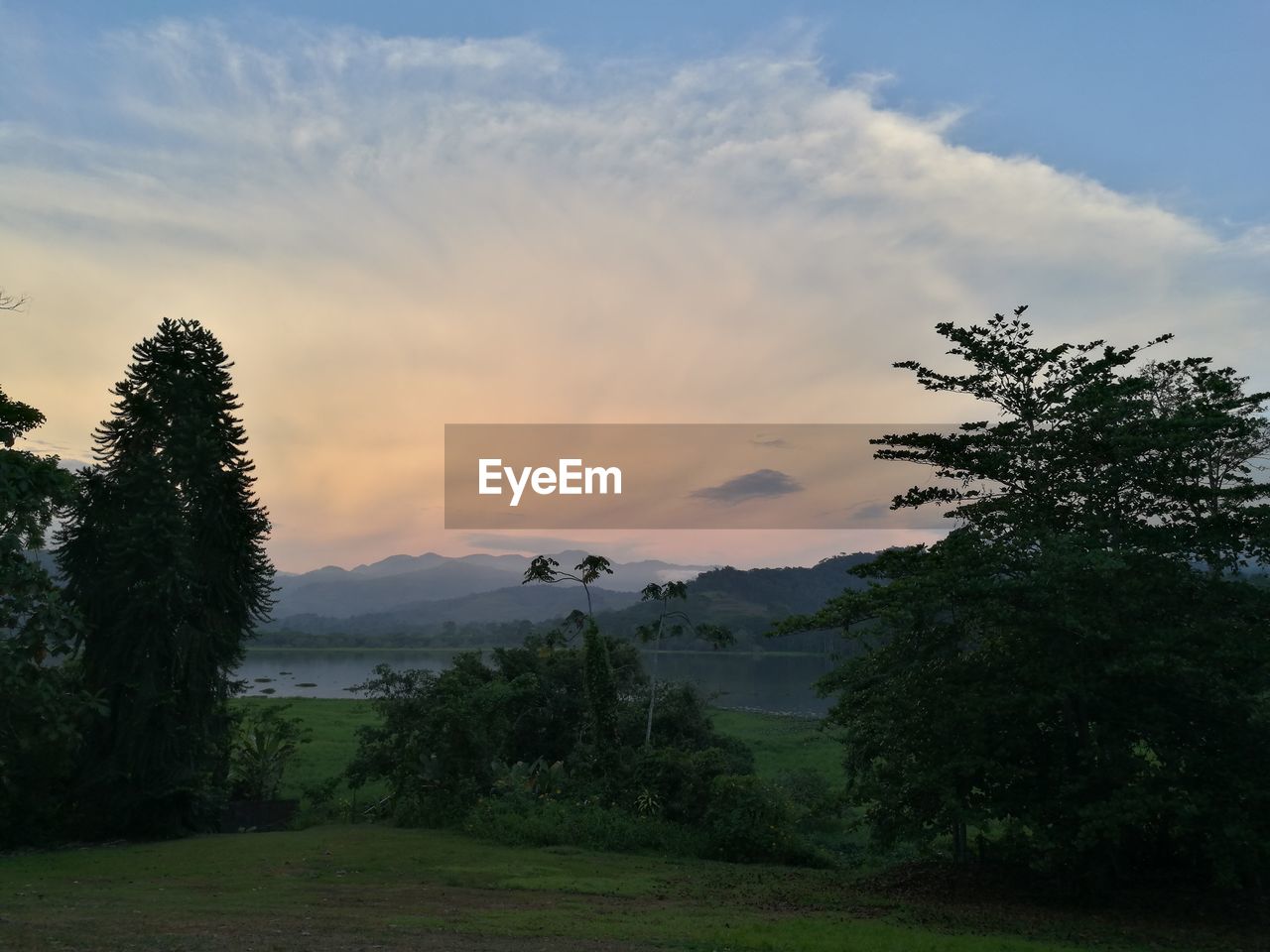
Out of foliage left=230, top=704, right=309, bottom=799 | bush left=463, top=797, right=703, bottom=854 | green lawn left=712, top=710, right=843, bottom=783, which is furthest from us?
green lawn left=712, top=710, right=843, bottom=783

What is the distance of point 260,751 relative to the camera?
31.2 metres

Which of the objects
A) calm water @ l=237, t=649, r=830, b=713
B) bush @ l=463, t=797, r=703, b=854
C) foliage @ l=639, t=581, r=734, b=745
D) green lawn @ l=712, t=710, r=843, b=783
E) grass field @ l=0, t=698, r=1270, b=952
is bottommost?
calm water @ l=237, t=649, r=830, b=713

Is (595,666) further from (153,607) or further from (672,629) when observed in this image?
(153,607)

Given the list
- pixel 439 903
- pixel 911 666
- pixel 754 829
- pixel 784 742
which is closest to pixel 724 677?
pixel 784 742

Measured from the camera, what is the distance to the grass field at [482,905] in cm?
1180

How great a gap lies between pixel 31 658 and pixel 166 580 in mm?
11914

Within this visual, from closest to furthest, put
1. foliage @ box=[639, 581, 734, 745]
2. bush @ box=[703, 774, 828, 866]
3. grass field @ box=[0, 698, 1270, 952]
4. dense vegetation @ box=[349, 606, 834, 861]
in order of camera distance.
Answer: grass field @ box=[0, 698, 1270, 952] → bush @ box=[703, 774, 828, 866] → dense vegetation @ box=[349, 606, 834, 861] → foliage @ box=[639, 581, 734, 745]

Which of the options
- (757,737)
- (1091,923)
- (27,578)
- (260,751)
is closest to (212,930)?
(27,578)

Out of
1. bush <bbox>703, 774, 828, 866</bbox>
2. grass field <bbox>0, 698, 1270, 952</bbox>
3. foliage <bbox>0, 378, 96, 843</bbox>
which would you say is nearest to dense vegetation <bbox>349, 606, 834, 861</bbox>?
bush <bbox>703, 774, 828, 866</bbox>

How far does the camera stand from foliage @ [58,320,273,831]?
24984mm

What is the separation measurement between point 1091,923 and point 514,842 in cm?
1303

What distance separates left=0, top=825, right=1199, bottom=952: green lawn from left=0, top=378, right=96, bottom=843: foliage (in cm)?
221

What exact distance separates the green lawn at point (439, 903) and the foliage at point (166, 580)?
2795 mm

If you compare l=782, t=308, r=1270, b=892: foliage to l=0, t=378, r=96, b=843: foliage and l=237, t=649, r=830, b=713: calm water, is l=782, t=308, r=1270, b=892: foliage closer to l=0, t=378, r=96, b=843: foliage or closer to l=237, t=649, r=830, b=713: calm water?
l=0, t=378, r=96, b=843: foliage
